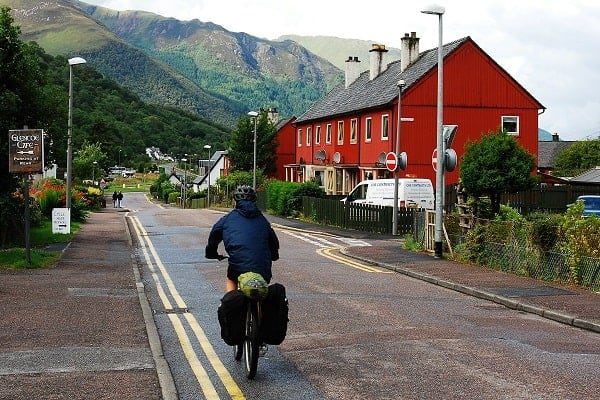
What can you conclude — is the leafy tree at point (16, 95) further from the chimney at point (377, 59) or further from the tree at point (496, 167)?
the chimney at point (377, 59)

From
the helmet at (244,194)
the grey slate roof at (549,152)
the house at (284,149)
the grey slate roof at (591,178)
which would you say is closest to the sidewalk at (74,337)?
the helmet at (244,194)

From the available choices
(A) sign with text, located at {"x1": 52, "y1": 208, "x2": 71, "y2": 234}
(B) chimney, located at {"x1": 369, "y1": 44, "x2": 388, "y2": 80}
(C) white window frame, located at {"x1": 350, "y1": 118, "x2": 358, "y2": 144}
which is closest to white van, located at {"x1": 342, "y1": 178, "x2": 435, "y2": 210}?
(A) sign with text, located at {"x1": 52, "y1": 208, "x2": 71, "y2": 234}

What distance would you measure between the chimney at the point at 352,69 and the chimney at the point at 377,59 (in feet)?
17.9

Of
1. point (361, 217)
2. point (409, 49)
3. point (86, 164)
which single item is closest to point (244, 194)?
point (361, 217)

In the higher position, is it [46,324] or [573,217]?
[573,217]

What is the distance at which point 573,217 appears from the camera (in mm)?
16000

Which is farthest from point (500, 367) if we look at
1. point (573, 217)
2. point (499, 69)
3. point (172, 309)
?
point (499, 69)

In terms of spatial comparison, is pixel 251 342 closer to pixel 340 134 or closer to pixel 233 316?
pixel 233 316

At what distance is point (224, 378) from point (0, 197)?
1732cm

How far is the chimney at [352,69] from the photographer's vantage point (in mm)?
58969

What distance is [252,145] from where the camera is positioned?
75.4m

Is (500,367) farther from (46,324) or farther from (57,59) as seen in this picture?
(57,59)

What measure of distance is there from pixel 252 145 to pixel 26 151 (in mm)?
56502

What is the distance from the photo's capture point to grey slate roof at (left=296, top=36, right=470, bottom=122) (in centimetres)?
4497
